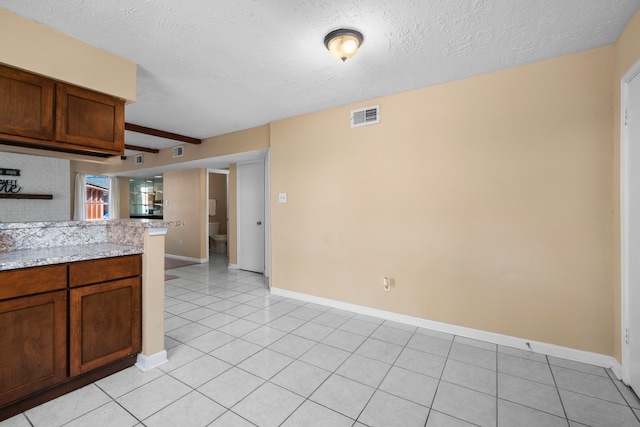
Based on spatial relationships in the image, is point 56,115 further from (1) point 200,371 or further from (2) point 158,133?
(2) point 158,133

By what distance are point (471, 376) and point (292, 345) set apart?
1.49 meters

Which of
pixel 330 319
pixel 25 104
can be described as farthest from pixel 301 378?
pixel 25 104

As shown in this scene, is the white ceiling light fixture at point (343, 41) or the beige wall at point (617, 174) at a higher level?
the white ceiling light fixture at point (343, 41)

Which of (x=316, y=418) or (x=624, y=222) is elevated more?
(x=624, y=222)

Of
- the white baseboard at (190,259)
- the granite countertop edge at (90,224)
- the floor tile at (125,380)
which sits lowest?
the floor tile at (125,380)

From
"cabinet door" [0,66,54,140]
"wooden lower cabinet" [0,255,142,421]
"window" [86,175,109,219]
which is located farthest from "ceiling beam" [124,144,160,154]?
"wooden lower cabinet" [0,255,142,421]

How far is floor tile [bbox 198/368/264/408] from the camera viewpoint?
74.6 inches

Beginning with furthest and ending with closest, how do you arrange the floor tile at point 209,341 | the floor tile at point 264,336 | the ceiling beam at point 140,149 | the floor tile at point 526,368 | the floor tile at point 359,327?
the ceiling beam at point 140,149 < the floor tile at point 359,327 < the floor tile at point 264,336 < the floor tile at point 209,341 < the floor tile at point 526,368

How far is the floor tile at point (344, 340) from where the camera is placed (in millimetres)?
2641

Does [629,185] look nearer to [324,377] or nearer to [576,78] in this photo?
[576,78]

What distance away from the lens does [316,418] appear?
172cm

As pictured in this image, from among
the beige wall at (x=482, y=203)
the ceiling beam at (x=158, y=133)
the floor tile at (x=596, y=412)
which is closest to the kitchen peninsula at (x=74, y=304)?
the beige wall at (x=482, y=203)

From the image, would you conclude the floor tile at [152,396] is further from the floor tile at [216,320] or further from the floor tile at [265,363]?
the floor tile at [216,320]

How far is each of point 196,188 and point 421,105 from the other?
5316 mm
